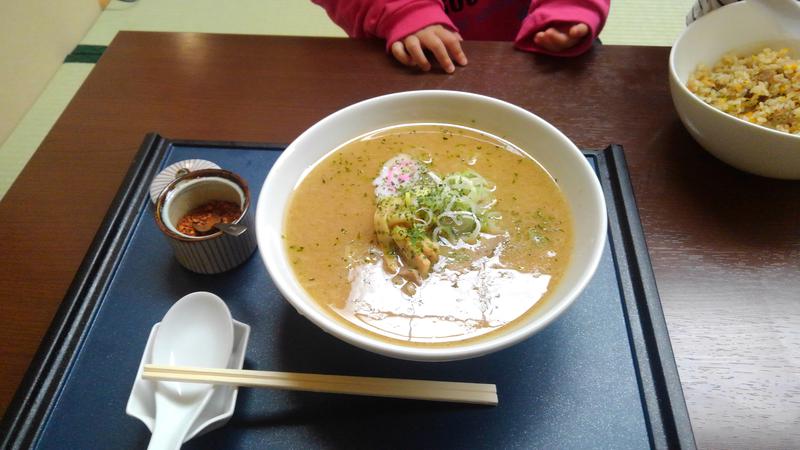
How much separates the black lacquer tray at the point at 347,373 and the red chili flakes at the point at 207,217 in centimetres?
11

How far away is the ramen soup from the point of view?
993mm

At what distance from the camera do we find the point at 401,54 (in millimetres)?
1718

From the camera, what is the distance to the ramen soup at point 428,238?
99cm

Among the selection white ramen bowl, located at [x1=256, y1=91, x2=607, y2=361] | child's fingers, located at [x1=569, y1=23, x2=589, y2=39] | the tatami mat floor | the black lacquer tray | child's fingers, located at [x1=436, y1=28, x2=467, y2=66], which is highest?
white ramen bowl, located at [x1=256, y1=91, x2=607, y2=361]

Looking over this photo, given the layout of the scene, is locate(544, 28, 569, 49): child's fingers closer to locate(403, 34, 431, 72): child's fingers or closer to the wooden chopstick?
locate(403, 34, 431, 72): child's fingers

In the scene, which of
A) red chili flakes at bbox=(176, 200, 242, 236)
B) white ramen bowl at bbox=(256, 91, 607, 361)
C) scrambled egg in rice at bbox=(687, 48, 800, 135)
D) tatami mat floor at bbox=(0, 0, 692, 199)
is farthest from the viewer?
tatami mat floor at bbox=(0, 0, 692, 199)

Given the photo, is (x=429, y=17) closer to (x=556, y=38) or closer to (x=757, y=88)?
(x=556, y=38)

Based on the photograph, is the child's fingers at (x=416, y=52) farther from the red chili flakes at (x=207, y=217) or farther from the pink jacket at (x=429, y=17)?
the red chili flakes at (x=207, y=217)

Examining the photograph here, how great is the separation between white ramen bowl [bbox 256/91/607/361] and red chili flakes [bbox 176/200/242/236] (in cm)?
19

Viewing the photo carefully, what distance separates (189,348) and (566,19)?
150 centimetres

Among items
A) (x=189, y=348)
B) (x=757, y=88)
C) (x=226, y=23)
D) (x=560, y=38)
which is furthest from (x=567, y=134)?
(x=226, y=23)

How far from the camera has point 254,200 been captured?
1385 millimetres

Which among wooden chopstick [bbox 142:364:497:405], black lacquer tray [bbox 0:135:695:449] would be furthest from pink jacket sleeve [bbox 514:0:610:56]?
wooden chopstick [bbox 142:364:497:405]

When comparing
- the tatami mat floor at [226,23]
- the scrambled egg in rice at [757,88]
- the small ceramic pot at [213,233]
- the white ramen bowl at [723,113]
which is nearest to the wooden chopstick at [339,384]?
the small ceramic pot at [213,233]
